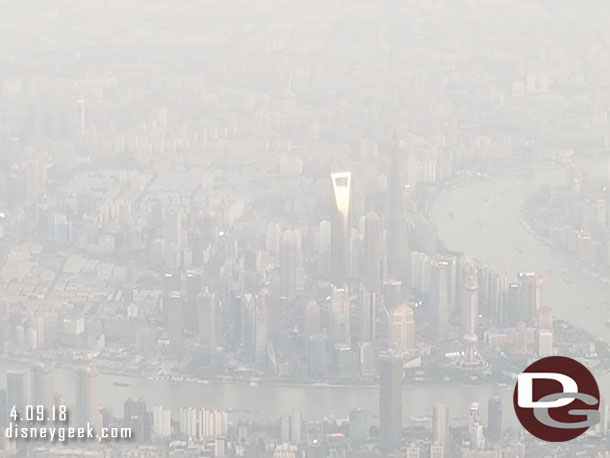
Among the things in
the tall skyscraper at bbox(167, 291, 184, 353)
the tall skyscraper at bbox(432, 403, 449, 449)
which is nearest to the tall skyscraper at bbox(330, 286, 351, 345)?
the tall skyscraper at bbox(167, 291, 184, 353)

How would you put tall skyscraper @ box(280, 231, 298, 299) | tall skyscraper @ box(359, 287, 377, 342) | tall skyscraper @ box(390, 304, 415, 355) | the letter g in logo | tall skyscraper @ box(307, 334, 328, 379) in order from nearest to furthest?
the letter g in logo, tall skyscraper @ box(307, 334, 328, 379), tall skyscraper @ box(390, 304, 415, 355), tall skyscraper @ box(359, 287, 377, 342), tall skyscraper @ box(280, 231, 298, 299)

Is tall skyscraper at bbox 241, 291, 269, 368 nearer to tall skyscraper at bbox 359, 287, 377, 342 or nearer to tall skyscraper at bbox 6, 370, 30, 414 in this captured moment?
tall skyscraper at bbox 359, 287, 377, 342

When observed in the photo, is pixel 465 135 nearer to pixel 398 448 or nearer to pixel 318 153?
pixel 318 153

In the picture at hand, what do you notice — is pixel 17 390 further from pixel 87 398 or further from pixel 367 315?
pixel 367 315

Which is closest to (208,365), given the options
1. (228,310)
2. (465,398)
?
(228,310)

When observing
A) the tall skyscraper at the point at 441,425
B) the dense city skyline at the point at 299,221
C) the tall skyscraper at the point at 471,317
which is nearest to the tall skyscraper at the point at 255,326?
the dense city skyline at the point at 299,221
